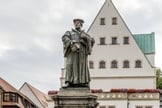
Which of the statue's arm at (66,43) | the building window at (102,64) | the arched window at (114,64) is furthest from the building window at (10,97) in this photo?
the statue's arm at (66,43)

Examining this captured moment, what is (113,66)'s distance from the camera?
182 ft

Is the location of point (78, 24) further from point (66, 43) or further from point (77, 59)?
point (77, 59)

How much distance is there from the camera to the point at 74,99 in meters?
12.0

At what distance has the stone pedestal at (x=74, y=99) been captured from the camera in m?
11.9

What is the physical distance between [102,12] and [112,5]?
1.27 meters

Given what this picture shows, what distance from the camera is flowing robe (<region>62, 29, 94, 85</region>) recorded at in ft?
39.9

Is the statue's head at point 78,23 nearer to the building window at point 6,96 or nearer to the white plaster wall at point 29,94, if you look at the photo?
the building window at point 6,96

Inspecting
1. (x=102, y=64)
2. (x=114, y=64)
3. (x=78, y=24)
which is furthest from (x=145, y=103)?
(x=78, y=24)

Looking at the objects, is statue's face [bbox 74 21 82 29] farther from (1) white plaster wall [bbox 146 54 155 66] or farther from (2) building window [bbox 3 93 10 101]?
(2) building window [bbox 3 93 10 101]

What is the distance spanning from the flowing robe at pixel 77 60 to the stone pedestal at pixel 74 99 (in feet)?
0.67

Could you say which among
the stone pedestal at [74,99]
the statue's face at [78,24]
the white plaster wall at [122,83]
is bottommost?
the stone pedestal at [74,99]

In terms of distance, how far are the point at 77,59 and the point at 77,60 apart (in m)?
0.02

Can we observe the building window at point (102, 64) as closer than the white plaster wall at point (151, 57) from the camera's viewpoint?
Yes

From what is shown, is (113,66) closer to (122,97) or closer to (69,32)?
(122,97)
